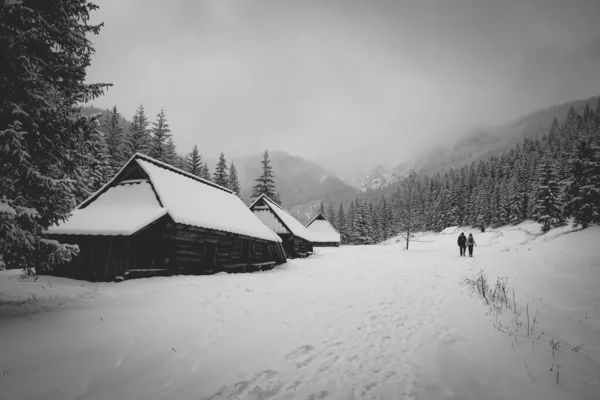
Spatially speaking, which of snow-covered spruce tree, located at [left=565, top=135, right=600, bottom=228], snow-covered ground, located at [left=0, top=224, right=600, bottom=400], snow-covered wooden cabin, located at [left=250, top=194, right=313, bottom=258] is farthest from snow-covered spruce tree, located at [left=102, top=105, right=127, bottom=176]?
snow-covered spruce tree, located at [left=565, top=135, right=600, bottom=228]

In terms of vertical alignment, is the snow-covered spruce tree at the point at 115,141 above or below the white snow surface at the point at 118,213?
above

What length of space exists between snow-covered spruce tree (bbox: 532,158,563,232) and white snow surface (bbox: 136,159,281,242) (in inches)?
1920

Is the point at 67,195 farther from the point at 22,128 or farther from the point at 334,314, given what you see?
the point at 334,314

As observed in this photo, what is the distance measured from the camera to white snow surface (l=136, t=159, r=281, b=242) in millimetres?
11516

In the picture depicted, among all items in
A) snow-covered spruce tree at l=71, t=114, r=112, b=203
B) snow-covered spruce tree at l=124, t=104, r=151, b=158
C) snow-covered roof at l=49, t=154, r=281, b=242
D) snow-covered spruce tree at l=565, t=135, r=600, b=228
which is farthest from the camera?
snow-covered spruce tree at l=124, t=104, r=151, b=158

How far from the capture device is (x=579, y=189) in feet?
69.2

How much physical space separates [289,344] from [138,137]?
36.1 m

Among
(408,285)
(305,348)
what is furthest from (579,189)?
(305,348)

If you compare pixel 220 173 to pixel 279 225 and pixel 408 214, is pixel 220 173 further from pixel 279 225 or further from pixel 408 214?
pixel 408 214

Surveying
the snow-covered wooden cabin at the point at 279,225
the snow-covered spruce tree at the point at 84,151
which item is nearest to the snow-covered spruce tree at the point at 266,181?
the snow-covered wooden cabin at the point at 279,225

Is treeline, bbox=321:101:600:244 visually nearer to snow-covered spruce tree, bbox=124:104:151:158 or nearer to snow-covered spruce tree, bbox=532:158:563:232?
snow-covered spruce tree, bbox=532:158:563:232

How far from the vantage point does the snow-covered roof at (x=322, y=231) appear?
144 ft

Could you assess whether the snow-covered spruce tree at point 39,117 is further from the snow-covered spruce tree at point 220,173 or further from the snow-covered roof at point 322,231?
the snow-covered roof at point 322,231

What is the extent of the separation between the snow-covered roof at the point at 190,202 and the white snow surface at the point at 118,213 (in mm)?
104
